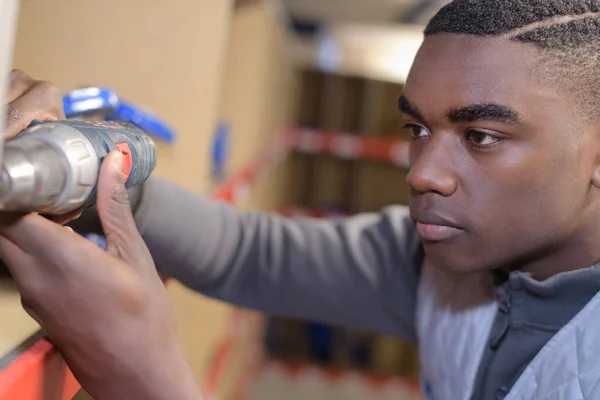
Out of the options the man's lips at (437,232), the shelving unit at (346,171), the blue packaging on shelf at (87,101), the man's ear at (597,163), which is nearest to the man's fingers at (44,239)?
the blue packaging on shelf at (87,101)

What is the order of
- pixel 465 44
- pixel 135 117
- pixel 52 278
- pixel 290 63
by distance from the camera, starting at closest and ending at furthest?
pixel 52 278 < pixel 465 44 < pixel 135 117 < pixel 290 63

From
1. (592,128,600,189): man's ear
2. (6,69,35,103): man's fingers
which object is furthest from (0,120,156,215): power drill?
(592,128,600,189): man's ear

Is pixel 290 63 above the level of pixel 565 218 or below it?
above

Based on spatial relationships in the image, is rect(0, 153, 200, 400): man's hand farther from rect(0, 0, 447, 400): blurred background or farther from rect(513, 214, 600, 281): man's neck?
rect(513, 214, 600, 281): man's neck

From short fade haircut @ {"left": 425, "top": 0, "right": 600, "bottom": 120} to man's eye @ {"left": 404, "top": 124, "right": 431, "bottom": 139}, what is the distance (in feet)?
0.38

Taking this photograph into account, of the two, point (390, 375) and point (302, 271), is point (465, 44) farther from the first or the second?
point (390, 375)

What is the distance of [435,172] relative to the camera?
0.71m

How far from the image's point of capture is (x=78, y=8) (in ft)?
2.98

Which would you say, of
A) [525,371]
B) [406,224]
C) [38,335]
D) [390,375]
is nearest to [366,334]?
[390,375]

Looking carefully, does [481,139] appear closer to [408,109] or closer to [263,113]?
[408,109]

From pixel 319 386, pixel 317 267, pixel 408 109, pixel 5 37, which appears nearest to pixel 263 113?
pixel 317 267

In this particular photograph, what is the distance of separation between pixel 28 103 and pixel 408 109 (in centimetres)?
41

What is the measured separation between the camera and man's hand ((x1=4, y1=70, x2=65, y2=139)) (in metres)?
0.54

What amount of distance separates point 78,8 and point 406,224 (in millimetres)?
597
